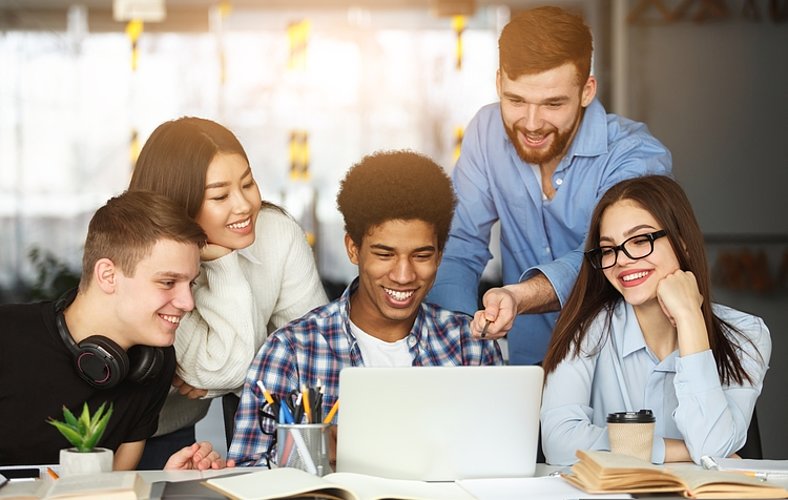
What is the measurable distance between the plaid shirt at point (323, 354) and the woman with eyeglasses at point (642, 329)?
0.25 metres

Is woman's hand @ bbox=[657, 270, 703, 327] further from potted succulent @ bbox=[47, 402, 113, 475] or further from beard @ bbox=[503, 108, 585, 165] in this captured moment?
potted succulent @ bbox=[47, 402, 113, 475]

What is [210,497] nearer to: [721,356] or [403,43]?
[721,356]

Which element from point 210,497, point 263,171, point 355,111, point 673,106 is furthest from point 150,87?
point 210,497

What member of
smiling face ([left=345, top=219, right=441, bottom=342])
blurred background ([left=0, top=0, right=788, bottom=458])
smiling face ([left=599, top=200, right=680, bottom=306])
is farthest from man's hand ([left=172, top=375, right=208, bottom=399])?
blurred background ([left=0, top=0, right=788, bottom=458])

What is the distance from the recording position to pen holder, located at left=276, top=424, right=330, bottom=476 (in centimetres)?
182

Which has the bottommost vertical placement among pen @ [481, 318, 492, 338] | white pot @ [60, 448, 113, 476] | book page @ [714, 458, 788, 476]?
book page @ [714, 458, 788, 476]

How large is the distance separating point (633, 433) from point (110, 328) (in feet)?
3.65

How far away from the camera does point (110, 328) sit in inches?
91.0

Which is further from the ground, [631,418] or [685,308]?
[685,308]

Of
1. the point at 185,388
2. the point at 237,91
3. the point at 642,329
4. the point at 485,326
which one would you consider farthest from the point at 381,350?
the point at 237,91

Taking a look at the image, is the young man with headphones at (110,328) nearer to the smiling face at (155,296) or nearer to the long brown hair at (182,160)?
the smiling face at (155,296)

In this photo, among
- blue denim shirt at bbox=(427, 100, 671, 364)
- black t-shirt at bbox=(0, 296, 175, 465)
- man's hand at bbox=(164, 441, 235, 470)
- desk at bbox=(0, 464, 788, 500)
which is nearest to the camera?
desk at bbox=(0, 464, 788, 500)

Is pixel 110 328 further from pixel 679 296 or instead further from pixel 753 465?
pixel 753 465

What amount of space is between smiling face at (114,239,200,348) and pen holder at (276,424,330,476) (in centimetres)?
57
